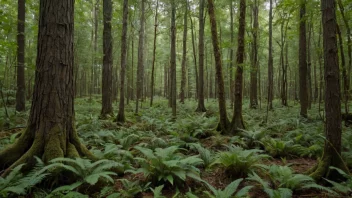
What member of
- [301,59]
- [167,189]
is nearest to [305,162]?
[167,189]

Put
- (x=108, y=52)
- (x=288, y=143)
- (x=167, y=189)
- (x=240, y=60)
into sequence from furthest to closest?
(x=108, y=52) → (x=240, y=60) → (x=288, y=143) → (x=167, y=189)

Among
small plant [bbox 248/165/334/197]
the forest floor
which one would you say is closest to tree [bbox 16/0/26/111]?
the forest floor

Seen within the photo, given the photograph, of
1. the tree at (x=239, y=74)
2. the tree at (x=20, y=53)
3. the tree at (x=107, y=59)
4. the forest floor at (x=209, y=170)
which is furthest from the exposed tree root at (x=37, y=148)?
the tree at (x=20, y=53)

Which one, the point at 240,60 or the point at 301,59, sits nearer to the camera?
the point at 240,60

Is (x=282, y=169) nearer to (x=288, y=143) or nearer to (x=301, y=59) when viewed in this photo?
(x=288, y=143)

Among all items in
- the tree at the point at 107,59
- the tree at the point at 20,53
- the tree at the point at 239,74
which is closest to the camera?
the tree at the point at 239,74

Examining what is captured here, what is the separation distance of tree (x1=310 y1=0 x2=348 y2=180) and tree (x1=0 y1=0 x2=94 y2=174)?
4662 mm

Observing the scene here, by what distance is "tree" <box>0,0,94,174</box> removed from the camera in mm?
3926

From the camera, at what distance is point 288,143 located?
6.05 meters

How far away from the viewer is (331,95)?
12.2 ft

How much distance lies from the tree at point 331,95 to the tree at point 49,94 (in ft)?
15.3

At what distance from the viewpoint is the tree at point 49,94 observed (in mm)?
3926

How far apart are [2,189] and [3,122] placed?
597 cm

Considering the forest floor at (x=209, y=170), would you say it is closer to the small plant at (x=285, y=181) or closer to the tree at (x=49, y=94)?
the small plant at (x=285, y=181)
